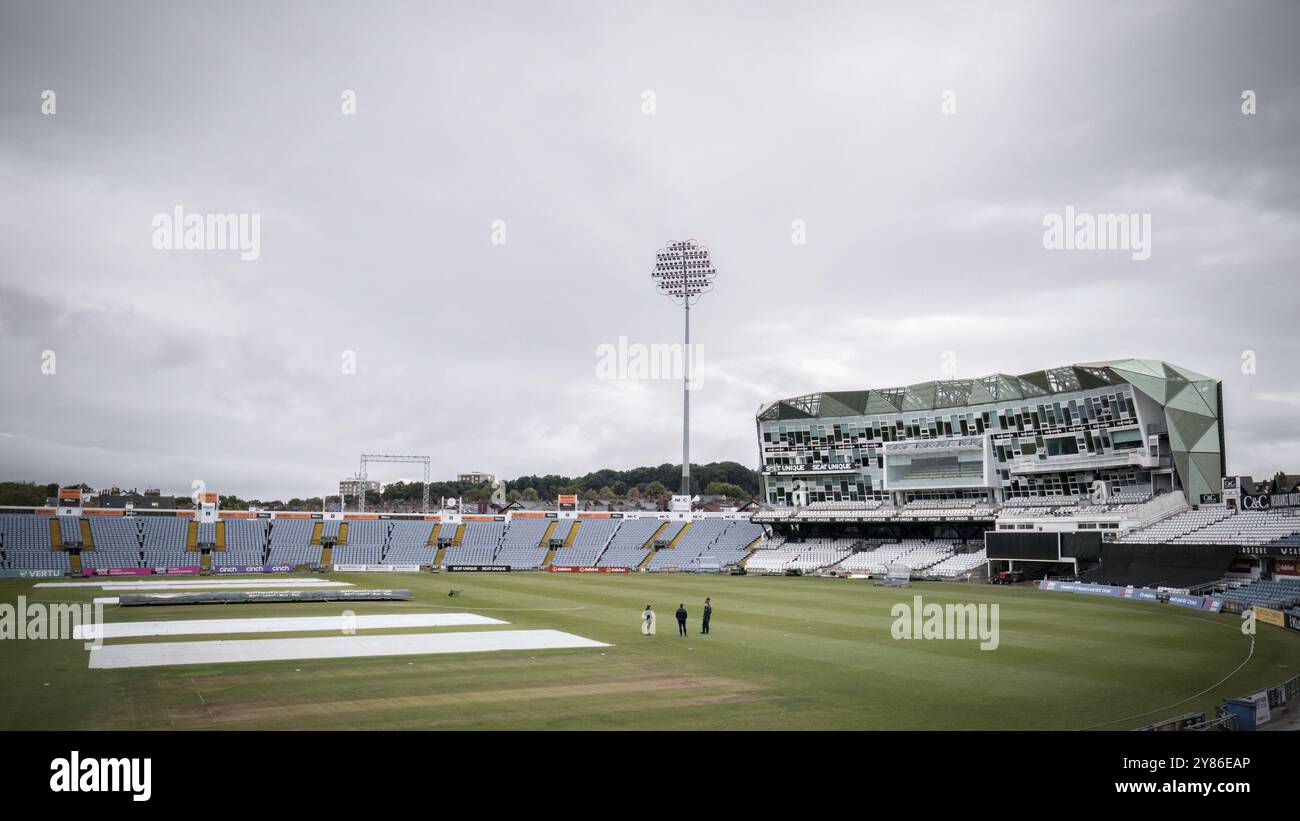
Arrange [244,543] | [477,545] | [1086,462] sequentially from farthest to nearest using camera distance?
1. [477,545]
2. [244,543]
3. [1086,462]

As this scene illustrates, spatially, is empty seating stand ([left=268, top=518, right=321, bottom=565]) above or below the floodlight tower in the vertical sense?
below

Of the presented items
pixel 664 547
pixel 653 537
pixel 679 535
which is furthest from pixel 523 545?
pixel 679 535

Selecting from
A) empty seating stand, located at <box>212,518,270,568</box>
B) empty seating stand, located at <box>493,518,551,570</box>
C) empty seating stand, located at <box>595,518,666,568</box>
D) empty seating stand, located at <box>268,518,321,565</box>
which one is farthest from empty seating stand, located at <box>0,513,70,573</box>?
empty seating stand, located at <box>595,518,666,568</box>

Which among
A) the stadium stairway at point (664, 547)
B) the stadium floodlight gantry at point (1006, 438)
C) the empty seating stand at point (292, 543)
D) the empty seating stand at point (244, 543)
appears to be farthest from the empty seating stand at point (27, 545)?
the stadium floodlight gantry at point (1006, 438)

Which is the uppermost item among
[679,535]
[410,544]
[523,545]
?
[679,535]

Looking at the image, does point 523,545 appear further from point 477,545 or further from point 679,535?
point 679,535

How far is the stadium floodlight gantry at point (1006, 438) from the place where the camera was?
2408 inches

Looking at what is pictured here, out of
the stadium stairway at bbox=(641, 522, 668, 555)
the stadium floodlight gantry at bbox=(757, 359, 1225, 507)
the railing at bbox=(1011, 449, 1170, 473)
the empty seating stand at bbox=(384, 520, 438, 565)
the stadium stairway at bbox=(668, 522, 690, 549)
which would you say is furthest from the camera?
the stadium stairway at bbox=(668, 522, 690, 549)

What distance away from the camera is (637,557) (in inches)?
3167

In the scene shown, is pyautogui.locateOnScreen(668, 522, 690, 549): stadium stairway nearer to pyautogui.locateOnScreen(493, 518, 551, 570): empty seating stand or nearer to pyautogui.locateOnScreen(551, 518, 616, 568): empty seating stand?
pyautogui.locateOnScreen(551, 518, 616, 568): empty seating stand

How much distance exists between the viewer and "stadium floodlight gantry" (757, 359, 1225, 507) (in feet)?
201

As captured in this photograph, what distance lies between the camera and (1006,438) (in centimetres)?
7188
